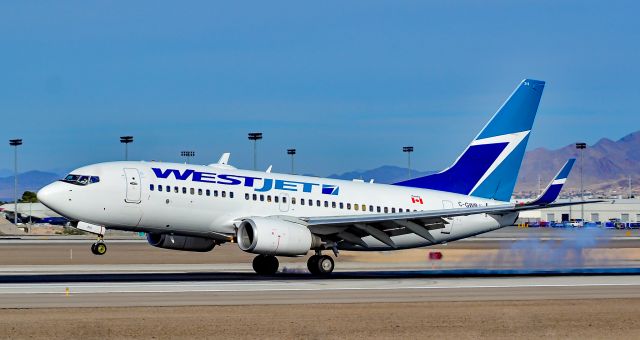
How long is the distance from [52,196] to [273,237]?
9.42 m

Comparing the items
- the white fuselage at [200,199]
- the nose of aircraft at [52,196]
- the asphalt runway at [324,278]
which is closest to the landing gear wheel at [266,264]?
the asphalt runway at [324,278]

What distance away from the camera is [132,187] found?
45.1 meters

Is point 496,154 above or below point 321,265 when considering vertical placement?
above

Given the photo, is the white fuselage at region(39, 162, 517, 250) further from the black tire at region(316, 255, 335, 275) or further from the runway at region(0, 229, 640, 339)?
the black tire at region(316, 255, 335, 275)

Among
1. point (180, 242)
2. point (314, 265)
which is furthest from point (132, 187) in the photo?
point (314, 265)

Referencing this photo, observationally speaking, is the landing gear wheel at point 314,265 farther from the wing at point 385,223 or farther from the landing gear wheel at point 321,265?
the wing at point 385,223

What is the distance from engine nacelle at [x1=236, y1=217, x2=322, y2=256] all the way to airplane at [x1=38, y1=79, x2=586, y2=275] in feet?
0.14

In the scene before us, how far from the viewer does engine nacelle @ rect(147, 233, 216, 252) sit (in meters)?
47.5

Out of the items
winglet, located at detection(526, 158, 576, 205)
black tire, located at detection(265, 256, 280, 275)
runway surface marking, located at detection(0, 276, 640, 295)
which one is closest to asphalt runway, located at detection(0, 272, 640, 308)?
runway surface marking, located at detection(0, 276, 640, 295)

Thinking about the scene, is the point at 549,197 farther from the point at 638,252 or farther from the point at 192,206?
the point at 638,252

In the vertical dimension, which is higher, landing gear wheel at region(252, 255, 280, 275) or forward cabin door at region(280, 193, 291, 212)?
forward cabin door at region(280, 193, 291, 212)

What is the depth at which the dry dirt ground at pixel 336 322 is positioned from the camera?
25.8 meters

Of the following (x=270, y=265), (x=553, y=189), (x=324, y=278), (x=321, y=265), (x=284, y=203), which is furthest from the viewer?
(x=270, y=265)

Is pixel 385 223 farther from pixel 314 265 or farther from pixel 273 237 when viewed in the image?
pixel 273 237
